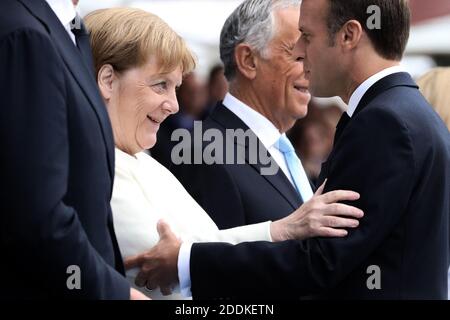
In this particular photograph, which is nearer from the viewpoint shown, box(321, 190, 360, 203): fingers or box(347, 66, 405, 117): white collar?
box(321, 190, 360, 203): fingers

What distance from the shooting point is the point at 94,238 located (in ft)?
9.39

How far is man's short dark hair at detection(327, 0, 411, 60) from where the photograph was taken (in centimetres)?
353

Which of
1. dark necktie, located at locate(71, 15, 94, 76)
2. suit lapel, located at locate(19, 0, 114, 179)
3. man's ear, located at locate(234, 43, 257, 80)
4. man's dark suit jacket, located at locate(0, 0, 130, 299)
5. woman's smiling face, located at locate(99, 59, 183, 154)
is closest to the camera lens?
man's dark suit jacket, located at locate(0, 0, 130, 299)

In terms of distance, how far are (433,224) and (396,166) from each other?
247mm

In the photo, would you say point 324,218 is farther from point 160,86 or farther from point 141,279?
point 160,86

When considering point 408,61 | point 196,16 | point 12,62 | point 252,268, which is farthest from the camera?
point 408,61

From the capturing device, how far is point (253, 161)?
4.40 m

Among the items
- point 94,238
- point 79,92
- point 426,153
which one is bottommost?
point 94,238

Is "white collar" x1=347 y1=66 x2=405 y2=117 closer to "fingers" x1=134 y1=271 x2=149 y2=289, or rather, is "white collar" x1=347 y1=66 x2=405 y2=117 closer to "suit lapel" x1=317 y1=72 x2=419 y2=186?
"suit lapel" x1=317 y1=72 x2=419 y2=186

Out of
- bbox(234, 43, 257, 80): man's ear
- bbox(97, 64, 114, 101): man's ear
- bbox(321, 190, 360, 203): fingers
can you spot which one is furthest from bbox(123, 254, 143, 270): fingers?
bbox(234, 43, 257, 80): man's ear

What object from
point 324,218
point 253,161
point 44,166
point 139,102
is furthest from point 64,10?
point 253,161

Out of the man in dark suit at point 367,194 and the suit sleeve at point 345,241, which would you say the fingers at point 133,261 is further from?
the suit sleeve at point 345,241
